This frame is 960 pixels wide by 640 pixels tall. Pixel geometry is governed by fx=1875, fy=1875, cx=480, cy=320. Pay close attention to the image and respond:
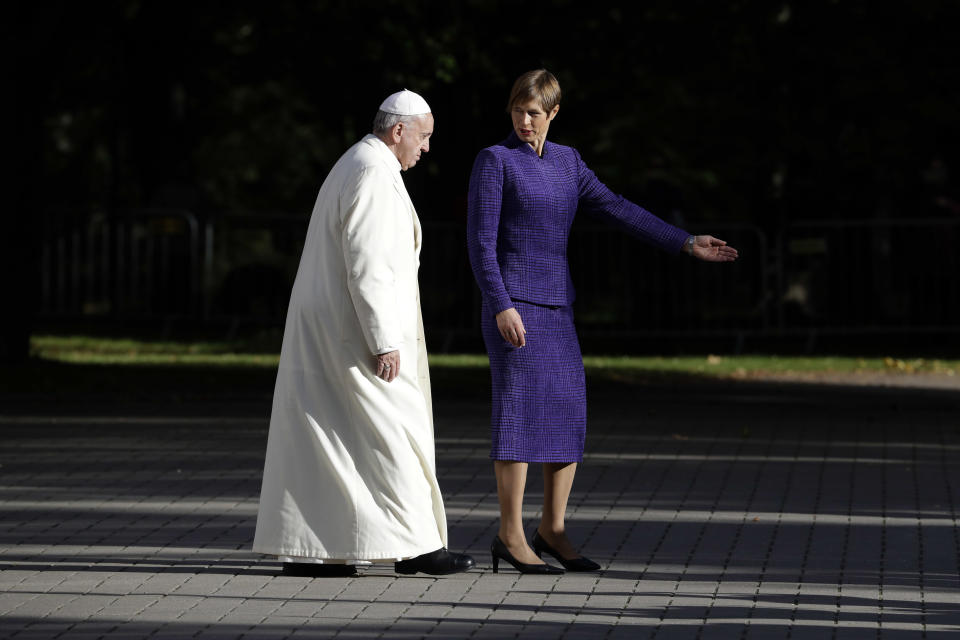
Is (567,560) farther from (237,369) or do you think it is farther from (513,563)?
(237,369)

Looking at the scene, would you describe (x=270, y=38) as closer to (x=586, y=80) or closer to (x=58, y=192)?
(x=586, y=80)

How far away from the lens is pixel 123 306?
2397 cm

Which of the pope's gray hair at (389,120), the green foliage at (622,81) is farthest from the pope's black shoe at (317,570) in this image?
the green foliage at (622,81)

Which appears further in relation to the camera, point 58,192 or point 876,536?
point 58,192

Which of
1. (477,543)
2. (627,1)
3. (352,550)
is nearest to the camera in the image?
(352,550)

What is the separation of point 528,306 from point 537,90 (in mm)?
879

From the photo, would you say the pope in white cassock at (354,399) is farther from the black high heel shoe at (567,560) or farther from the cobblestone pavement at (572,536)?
the black high heel shoe at (567,560)

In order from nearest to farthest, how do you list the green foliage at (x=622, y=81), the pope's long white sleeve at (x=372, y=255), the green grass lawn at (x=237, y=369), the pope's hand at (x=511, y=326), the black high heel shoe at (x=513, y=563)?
the pope's long white sleeve at (x=372, y=255), the pope's hand at (x=511, y=326), the black high heel shoe at (x=513, y=563), the green grass lawn at (x=237, y=369), the green foliage at (x=622, y=81)

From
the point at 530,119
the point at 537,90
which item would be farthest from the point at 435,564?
the point at 537,90

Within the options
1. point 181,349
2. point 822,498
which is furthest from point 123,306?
point 822,498

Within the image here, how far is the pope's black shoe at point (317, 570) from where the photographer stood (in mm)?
7527

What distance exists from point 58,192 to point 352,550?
34.5 m

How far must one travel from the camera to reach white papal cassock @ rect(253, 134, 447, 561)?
24.2 ft

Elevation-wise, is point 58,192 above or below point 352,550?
above
